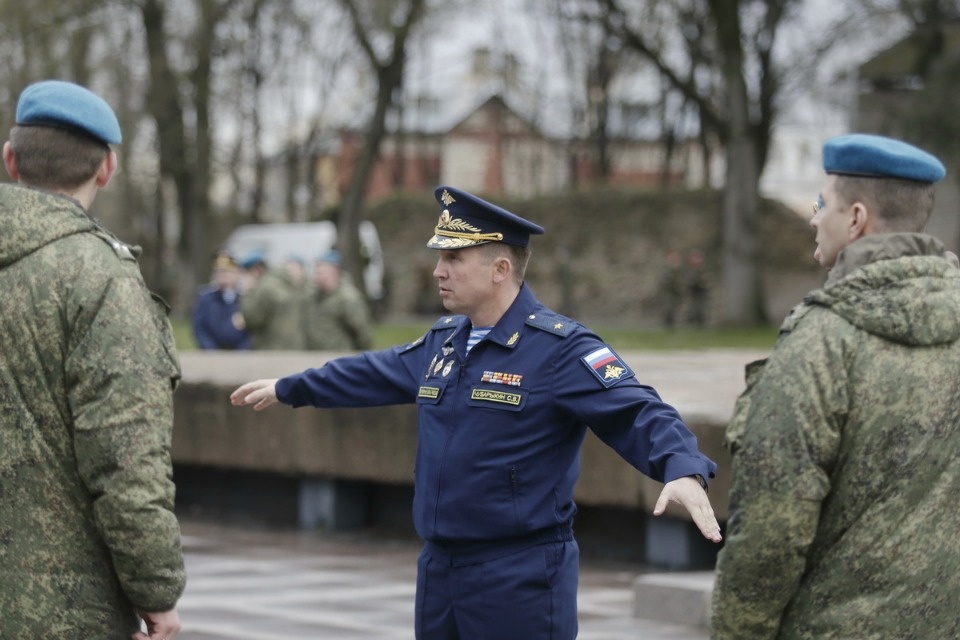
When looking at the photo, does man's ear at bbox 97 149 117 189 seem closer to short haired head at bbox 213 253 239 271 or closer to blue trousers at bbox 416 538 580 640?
blue trousers at bbox 416 538 580 640

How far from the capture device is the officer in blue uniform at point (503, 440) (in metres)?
4.22

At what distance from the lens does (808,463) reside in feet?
10.5

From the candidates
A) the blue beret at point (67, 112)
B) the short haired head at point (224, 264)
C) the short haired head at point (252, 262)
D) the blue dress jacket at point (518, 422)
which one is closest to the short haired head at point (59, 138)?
the blue beret at point (67, 112)

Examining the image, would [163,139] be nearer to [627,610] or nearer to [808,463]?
[627,610]

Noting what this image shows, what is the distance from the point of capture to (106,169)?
3.83m

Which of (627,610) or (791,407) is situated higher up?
(791,407)

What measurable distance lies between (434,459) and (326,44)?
37.7 m

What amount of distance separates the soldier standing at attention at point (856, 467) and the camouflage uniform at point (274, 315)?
11.7 m

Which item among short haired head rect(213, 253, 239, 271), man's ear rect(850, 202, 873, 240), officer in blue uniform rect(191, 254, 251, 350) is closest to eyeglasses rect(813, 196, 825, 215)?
man's ear rect(850, 202, 873, 240)

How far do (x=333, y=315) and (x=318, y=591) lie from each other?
6.34m

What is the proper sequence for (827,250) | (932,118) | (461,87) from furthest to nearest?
(461,87), (932,118), (827,250)

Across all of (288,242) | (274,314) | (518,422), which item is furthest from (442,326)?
(288,242)

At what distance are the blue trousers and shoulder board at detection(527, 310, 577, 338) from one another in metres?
0.56

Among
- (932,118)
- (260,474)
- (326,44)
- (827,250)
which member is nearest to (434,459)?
(827,250)
